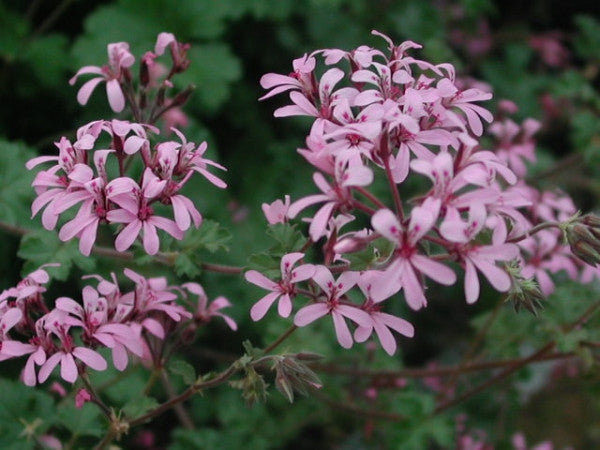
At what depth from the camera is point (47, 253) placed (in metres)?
2.36

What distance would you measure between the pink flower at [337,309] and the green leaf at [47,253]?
81cm

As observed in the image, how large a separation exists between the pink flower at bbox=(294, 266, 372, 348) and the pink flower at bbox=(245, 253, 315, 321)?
0.03m

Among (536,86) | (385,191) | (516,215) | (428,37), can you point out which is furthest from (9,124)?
(536,86)

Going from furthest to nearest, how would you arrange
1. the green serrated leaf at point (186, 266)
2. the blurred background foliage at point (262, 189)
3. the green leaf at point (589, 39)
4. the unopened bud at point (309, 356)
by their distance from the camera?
the green leaf at point (589, 39) < the blurred background foliage at point (262, 189) < the green serrated leaf at point (186, 266) < the unopened bud at point (309, 356)

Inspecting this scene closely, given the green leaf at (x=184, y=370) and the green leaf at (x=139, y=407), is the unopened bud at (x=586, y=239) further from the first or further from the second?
the green leaf at (x=139, y=407)

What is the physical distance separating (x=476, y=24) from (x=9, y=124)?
2765 millimetres

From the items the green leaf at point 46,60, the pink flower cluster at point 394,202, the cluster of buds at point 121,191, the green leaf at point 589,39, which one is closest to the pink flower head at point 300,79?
the pink flower cluster at point 394,202

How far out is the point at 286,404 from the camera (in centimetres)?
351

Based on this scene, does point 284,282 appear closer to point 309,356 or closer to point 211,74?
point 309,356

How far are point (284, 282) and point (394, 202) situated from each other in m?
0.31

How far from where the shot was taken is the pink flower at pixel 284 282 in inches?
70.7

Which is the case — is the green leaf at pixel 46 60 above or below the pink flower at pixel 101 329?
below

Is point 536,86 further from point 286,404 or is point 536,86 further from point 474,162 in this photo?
point 474,162

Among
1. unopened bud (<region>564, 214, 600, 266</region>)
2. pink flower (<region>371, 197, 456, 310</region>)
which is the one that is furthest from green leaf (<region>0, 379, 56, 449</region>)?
unopened bud (<region>564, 214, 600, 266</region>)
